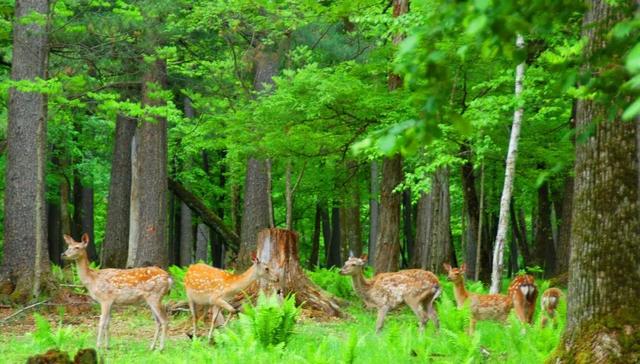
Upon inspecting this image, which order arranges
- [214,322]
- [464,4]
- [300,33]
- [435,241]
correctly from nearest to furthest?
[464,4], [214,322], [300,33], [435,241]

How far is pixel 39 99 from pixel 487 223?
19533mm

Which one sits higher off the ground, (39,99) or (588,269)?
(39,99)

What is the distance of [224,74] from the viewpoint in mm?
20469

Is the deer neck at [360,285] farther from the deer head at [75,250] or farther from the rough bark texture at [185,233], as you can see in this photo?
the rough bark texture at [185,233]

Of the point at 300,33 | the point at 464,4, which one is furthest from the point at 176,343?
the point at 300,33

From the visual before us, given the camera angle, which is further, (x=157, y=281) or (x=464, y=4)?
(x=157, y=281)

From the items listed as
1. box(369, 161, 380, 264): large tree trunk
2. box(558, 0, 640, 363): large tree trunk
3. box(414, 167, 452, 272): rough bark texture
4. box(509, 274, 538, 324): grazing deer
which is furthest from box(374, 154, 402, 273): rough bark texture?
box(369, 161, 380, 264): large tree trunk

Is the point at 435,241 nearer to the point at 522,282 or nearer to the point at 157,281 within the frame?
the point at 522,282

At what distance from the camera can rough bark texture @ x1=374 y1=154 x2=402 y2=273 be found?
17000 mm

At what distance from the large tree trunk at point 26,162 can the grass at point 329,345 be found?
171 centimetres

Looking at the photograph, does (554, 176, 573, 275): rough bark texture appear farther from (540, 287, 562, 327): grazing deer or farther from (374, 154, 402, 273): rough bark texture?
(540, 287, 562, 327): grazing deer

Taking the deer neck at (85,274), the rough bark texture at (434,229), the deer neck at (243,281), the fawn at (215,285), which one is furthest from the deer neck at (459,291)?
the rough bark texture at (434,229)

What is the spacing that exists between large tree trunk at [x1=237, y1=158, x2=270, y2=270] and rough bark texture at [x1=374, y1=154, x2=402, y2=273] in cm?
454

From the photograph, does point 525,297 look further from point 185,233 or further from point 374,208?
point 185,233
